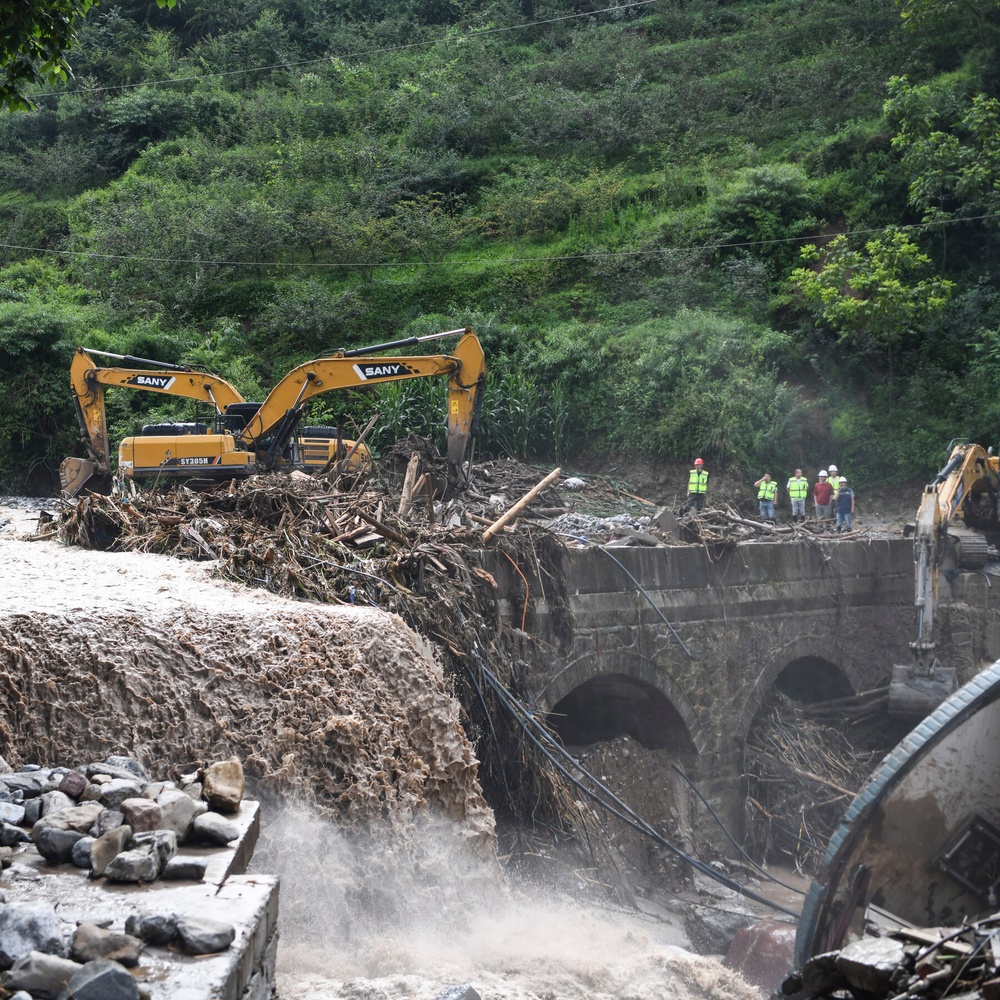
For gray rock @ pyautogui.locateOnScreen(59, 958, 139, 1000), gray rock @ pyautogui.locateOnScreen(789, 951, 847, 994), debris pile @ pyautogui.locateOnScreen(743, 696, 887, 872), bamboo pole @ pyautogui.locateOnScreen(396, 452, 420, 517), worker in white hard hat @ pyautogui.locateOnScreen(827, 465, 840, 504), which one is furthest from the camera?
worker in white hard hat @ pyautogui.locateOnScreen(827, 465, 840, 504)

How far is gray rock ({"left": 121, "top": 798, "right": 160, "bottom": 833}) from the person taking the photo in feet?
13.4

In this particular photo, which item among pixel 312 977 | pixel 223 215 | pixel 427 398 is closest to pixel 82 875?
pixel 312 977

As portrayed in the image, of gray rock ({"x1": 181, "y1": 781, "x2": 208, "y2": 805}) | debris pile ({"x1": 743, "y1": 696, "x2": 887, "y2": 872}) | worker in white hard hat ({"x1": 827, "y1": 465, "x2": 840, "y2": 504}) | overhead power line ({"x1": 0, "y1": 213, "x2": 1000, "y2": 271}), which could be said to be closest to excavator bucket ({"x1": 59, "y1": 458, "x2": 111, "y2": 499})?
debris pile ({"x1": 743, "y1": 696, "x2": 887, "y2": 872})

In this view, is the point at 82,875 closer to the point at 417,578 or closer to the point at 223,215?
the point at 417,578

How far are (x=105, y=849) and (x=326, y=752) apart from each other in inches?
111

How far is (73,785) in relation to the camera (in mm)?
4457

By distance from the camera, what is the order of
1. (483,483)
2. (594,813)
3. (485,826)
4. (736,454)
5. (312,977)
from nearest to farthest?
(312,977), (485,826), (594,813), (483,483), (736,454)

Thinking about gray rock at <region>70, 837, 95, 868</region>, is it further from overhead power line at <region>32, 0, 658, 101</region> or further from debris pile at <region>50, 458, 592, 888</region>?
overhead power line at <region>32, 0, 658, 101</region>

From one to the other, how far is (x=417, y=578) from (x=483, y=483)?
8.25 meters

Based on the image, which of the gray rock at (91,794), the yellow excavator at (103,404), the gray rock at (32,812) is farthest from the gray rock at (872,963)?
the yellow excavator at (103,404)

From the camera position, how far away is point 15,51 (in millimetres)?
5547

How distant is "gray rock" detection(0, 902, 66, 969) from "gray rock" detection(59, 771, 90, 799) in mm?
1198

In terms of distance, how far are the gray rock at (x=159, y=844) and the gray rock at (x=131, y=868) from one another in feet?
0.12

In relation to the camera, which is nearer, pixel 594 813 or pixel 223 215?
pixel 594 813
